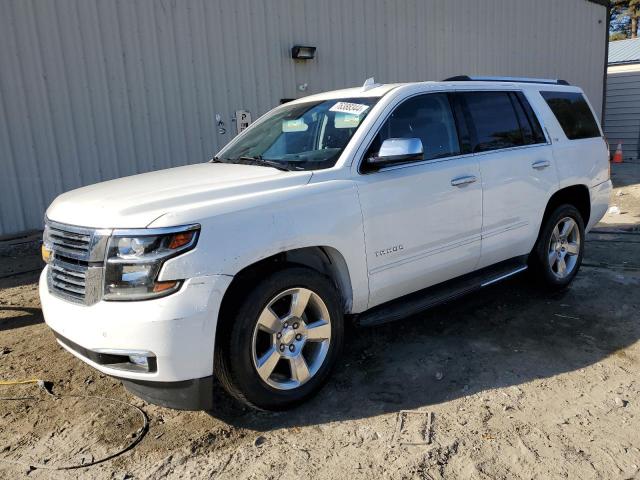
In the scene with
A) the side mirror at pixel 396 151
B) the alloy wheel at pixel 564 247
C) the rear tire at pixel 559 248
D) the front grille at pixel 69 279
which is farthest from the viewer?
the alloy wheel at pixel 564 247

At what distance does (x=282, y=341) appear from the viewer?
3158 millimetres

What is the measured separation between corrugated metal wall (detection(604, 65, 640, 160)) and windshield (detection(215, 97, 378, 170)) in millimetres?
18999

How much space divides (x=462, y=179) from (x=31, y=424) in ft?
10.7

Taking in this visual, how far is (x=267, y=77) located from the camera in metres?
9.00

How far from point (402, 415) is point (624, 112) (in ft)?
67.3

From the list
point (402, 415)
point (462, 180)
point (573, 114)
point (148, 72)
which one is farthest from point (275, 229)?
point (148, 72)

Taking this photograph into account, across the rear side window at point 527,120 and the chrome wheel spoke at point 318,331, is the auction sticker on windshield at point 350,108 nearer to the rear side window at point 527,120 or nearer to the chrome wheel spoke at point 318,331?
the chrome wheel spoke at point 318,331

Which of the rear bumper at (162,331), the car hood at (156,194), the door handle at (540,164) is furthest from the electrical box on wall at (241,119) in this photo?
the rear bumper at (162,331)

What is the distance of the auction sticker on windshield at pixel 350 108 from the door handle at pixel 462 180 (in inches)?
32.8

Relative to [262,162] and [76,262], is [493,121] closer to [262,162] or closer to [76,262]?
[262,162]

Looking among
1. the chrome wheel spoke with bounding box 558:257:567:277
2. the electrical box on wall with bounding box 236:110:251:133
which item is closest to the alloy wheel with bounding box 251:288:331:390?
the chrome wheel spoke with bounding box 558:257:567:277

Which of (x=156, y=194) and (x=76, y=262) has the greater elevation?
(x=156, y=194)

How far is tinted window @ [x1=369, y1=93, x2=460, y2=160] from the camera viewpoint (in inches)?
151

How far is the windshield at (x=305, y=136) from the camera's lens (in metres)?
3.65
